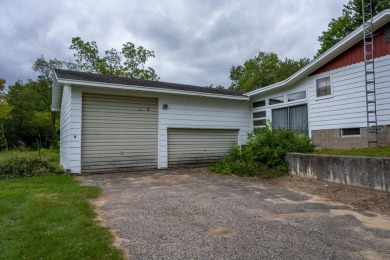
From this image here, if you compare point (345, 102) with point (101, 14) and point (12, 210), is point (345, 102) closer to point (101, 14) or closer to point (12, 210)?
point (12, 210)

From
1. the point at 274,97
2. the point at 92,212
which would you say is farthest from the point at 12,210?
the point at 274,97

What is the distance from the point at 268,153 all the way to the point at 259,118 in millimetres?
4372

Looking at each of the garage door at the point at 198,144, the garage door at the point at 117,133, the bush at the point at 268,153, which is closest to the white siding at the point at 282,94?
the garage door at the point at 198,144

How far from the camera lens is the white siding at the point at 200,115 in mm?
9797

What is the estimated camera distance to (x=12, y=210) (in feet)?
12.4

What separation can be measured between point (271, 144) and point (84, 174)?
6140 millimetres

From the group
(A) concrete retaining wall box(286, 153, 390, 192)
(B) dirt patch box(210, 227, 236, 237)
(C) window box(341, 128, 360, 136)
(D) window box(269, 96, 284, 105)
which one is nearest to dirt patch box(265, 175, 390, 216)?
(A) concrete retaining wall box(286, 153, 390, 192)

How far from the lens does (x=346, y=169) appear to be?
5.50 metres

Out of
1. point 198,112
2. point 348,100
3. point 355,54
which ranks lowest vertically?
point 198,112

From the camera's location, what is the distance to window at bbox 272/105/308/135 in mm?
9774

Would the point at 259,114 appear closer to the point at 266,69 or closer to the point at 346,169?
the point at 346,169

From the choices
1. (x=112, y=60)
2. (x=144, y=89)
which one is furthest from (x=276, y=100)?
(x=112, y=60)

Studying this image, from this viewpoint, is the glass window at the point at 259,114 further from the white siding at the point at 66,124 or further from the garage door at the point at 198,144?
the white siding at the point at 66,124

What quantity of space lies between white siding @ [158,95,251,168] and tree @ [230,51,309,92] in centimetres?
1548
